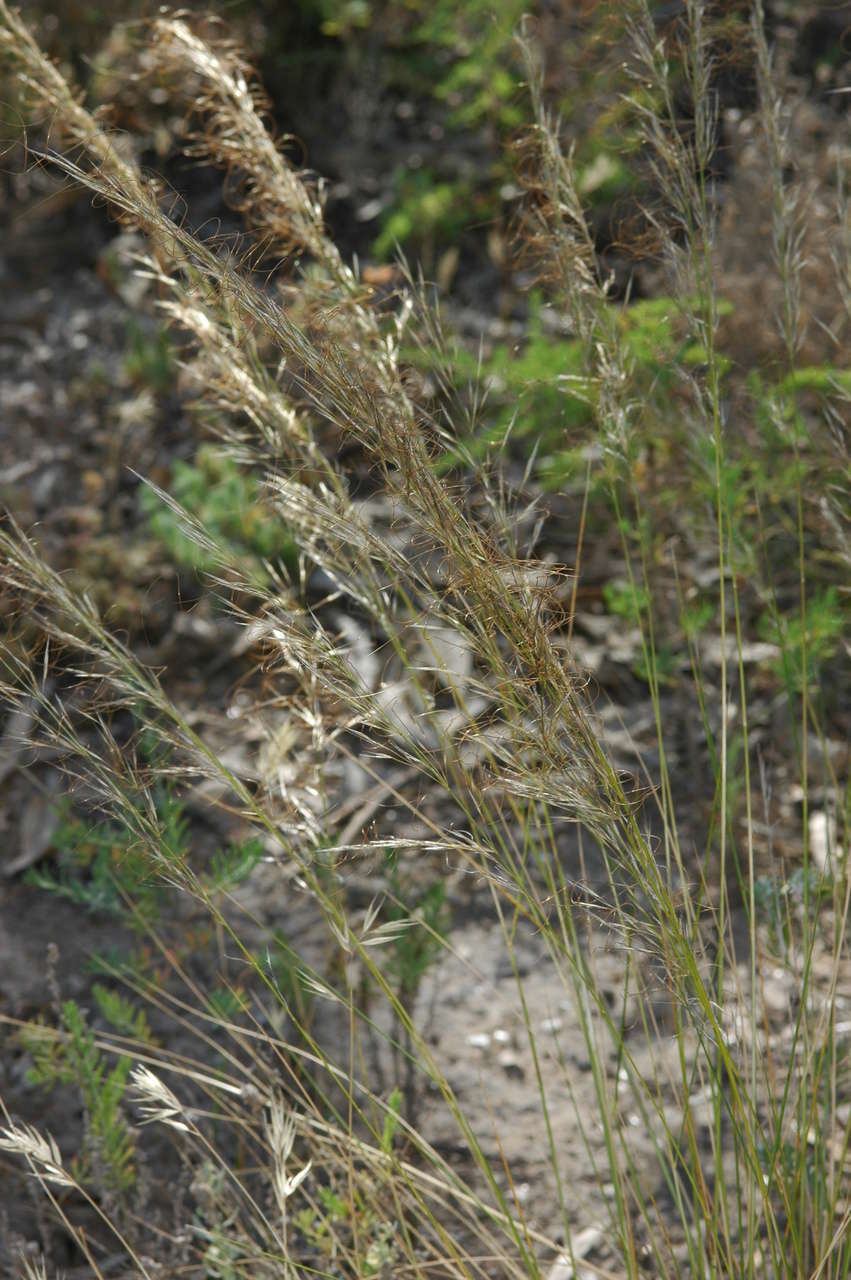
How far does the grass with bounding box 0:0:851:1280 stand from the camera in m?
0.96

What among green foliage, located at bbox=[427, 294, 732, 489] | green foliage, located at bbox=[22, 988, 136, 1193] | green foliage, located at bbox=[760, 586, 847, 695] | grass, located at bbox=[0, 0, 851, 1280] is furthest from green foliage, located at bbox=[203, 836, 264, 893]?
green foliage, located at bbox=[760, 586, 847, 695]

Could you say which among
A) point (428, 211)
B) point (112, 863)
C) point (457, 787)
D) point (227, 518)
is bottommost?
point (112, 863)

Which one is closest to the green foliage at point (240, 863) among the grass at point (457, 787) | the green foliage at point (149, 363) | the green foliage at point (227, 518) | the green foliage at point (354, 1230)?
the grass at point (457, 787)

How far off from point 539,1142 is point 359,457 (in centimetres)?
203

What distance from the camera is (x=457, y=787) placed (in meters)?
1.69

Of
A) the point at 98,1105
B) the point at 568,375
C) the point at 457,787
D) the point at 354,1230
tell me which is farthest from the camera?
the point at 457,787

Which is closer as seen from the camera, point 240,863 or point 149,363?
point 240,863

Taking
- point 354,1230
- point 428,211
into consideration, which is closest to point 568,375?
point 354,1230

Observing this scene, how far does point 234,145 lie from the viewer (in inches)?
56.1

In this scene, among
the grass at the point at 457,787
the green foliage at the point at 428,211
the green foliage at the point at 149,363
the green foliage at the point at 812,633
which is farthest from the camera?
the green foliage at the point at 428,211

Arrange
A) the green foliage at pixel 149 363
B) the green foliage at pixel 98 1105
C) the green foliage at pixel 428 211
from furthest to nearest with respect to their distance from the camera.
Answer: the green foliage at pixel 428 211 < the green foliage at pixel 149 363 < the green foliage at pixel 98 1105

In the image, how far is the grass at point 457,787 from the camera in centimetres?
96

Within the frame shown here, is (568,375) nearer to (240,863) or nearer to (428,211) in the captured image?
(240,863)

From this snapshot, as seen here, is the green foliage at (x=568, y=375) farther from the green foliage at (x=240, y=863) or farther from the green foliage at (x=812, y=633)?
the green foliage at (x=240, y=863)
